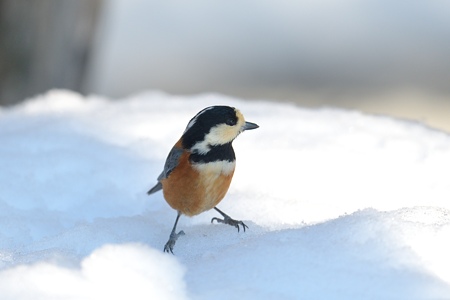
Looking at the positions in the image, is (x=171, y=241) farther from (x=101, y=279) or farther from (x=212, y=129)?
(x=101, y=279)

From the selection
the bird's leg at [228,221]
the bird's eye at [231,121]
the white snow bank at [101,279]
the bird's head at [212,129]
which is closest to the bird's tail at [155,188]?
the bird's leg at [228,221]

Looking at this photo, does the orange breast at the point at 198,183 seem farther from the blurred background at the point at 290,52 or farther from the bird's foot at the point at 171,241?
the blurred background at the point at 290,52

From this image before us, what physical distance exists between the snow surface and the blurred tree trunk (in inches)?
40.4

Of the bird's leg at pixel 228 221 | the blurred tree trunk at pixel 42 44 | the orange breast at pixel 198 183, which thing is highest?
the orange breast at pixel 198 183

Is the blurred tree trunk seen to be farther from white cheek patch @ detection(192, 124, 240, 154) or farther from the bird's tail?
white cheek patch @ detection(192, 124, 240, 154)

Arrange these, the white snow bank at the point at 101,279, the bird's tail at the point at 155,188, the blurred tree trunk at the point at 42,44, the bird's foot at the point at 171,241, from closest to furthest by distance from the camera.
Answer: the white snow bank at the point at 101,279 → the bird's foot at the point at 171,241 → the bird's tail at the point at 155,188 → the blurred tree trunk at the point at 42,44

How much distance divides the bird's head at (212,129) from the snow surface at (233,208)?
1.21 ft

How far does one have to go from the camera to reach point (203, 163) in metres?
3.11

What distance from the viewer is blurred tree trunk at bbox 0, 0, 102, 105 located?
584cm

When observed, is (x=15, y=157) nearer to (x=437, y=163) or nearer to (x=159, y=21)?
(x=437, y=163)

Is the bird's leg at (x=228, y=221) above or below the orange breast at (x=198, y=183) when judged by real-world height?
below

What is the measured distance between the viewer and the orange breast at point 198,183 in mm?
3098

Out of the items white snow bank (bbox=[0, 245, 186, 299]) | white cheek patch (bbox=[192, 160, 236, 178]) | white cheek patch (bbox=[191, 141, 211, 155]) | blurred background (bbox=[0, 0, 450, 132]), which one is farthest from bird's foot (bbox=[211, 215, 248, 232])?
blurred background (bbox=[0, 0, 450, 132])

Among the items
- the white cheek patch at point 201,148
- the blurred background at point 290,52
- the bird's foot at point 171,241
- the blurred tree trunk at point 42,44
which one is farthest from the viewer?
the blurred background at point 290,52
